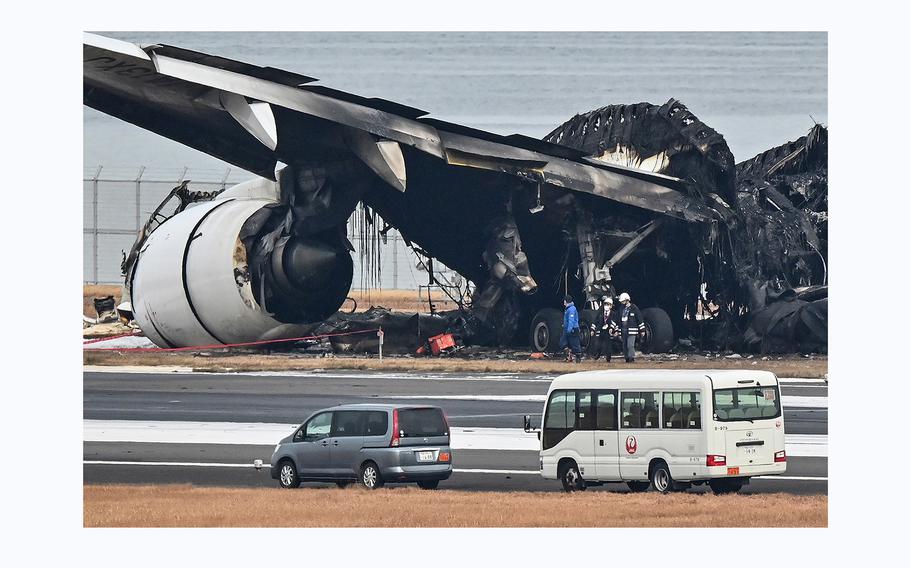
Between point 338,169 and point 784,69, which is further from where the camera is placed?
point 338,169

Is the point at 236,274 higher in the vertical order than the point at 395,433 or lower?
higher

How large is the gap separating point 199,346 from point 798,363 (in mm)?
20052

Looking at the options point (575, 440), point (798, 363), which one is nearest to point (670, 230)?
point (798, 363)

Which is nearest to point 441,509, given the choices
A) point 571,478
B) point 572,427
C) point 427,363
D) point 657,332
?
point 571,478

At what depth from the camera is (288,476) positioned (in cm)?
2486

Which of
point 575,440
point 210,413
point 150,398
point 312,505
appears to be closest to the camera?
point 312,505

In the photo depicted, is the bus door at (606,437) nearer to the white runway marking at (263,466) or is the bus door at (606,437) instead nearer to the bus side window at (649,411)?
the bus side window at (649,411)

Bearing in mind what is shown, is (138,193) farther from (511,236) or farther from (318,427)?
(318,427)

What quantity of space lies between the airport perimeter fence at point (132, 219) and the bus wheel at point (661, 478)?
67.0 feet

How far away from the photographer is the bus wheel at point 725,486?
23391 mm

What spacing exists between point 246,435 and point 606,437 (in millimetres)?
10247

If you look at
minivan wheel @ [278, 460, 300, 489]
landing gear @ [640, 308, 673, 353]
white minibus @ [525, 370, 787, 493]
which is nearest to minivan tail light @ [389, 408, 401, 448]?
minivan wheel @ [278, 460, 300, 489]

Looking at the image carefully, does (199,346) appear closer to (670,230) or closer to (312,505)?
(670,230)

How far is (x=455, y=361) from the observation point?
144 feet
